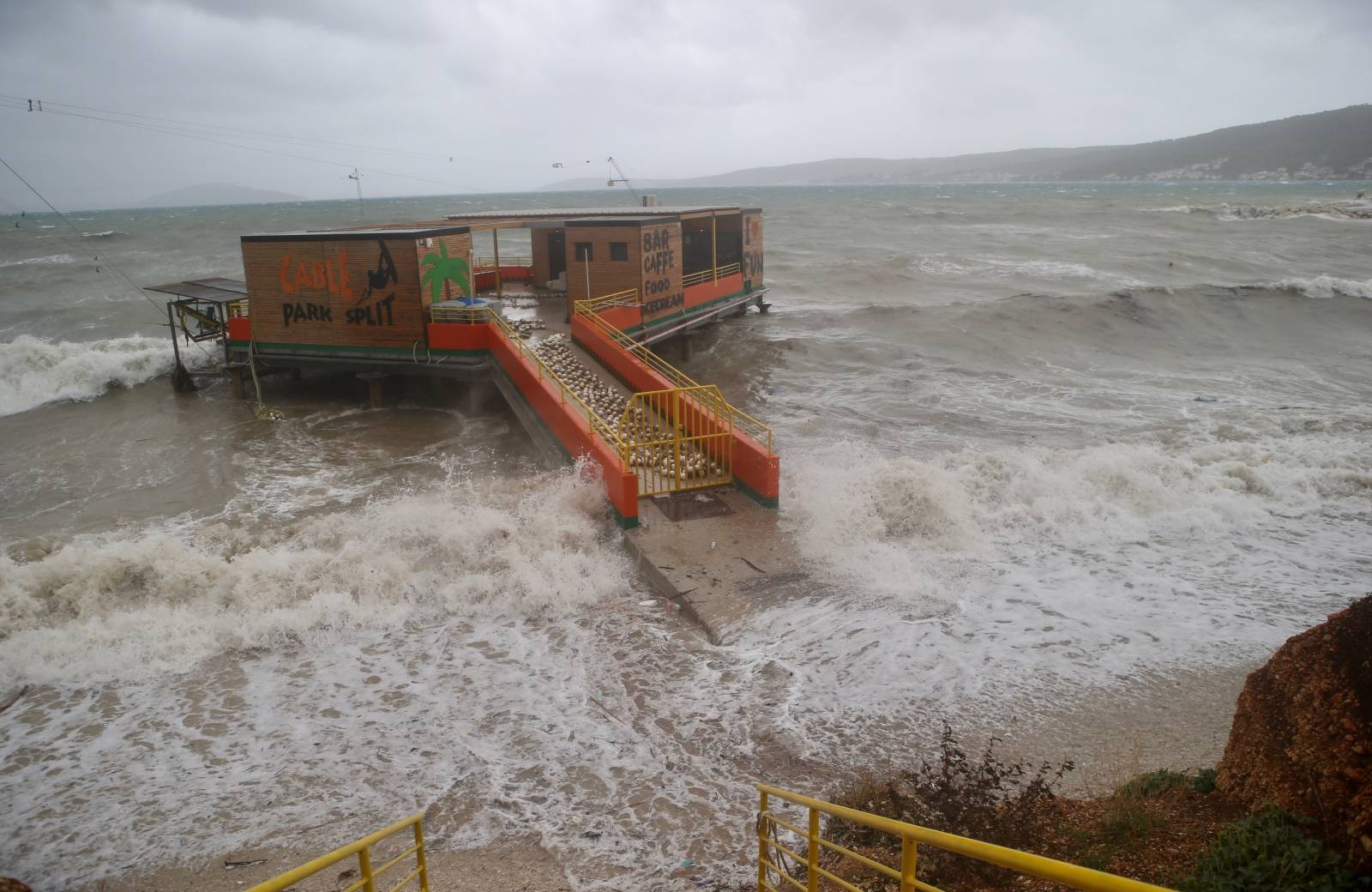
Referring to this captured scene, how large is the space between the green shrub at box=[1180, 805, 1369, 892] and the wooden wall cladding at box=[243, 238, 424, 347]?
19741mm

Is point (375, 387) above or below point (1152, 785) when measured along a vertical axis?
above

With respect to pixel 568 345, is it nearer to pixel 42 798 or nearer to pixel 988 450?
pixel 988 450

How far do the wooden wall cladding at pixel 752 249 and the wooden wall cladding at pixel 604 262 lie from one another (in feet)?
32.7

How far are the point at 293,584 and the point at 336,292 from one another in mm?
11859

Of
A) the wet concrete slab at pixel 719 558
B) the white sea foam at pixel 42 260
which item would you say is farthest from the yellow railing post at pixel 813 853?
the white sea foam at pixel 42 260

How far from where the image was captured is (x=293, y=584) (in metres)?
11.9

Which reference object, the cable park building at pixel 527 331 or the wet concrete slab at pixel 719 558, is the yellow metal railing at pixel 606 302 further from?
the wet concrete slab at pixel 719 558

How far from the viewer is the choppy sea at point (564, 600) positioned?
787cm

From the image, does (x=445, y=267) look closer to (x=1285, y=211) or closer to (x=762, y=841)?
(x=762, y=841)

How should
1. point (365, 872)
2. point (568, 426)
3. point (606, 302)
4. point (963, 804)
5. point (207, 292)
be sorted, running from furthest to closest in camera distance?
point (207, 292), point (606, 302), point (568, 426), point (963, 804), point (365, 872)

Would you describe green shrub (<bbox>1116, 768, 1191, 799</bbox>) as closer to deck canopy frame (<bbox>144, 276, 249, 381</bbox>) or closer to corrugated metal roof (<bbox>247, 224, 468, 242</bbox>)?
corrugated metal roof (<bbox>247, 224, 468, 242</bbox>)

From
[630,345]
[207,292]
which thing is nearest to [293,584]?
[630,345]

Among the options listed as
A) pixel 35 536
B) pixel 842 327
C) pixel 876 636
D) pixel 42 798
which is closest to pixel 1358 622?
pixel 876 636

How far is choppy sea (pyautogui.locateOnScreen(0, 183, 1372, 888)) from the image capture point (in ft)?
25.8
